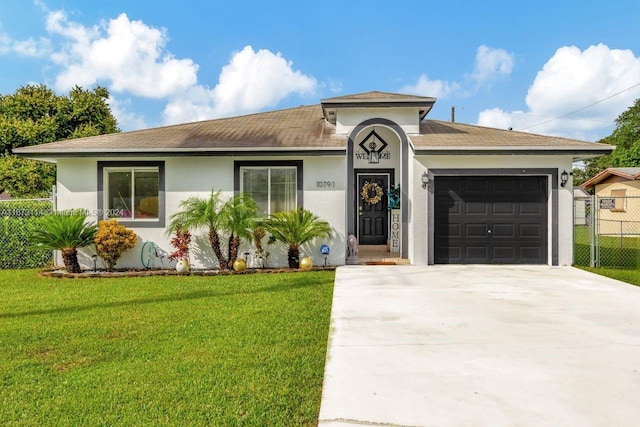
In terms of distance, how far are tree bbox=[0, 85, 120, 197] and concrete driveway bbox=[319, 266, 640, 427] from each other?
22.0 meters

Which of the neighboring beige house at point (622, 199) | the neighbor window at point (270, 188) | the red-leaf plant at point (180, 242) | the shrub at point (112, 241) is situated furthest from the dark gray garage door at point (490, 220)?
the neighboring beige house at point (622, 199)

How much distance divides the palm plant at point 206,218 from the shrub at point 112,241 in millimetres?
934

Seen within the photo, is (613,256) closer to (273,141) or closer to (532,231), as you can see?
(532,231)

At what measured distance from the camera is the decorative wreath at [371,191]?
41.3 ft

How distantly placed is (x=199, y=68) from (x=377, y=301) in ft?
58.3

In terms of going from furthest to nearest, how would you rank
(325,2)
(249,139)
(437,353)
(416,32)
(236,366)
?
(416,32) → (325,2) → (249,139) → (437,353) → (236,366)

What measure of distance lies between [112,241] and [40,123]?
1909 cm

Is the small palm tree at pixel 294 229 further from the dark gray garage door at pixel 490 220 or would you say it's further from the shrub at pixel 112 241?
the shrub at pixel 112 241

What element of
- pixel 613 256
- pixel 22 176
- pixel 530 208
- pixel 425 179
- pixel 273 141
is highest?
pixel 22 176

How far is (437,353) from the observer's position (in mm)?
4117

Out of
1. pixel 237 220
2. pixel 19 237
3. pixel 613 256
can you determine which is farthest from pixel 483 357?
pixel 19 237

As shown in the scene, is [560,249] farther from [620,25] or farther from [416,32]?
[620,25]

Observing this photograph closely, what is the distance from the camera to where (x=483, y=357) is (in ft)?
13.1

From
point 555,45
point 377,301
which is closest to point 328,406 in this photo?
point 377,301
